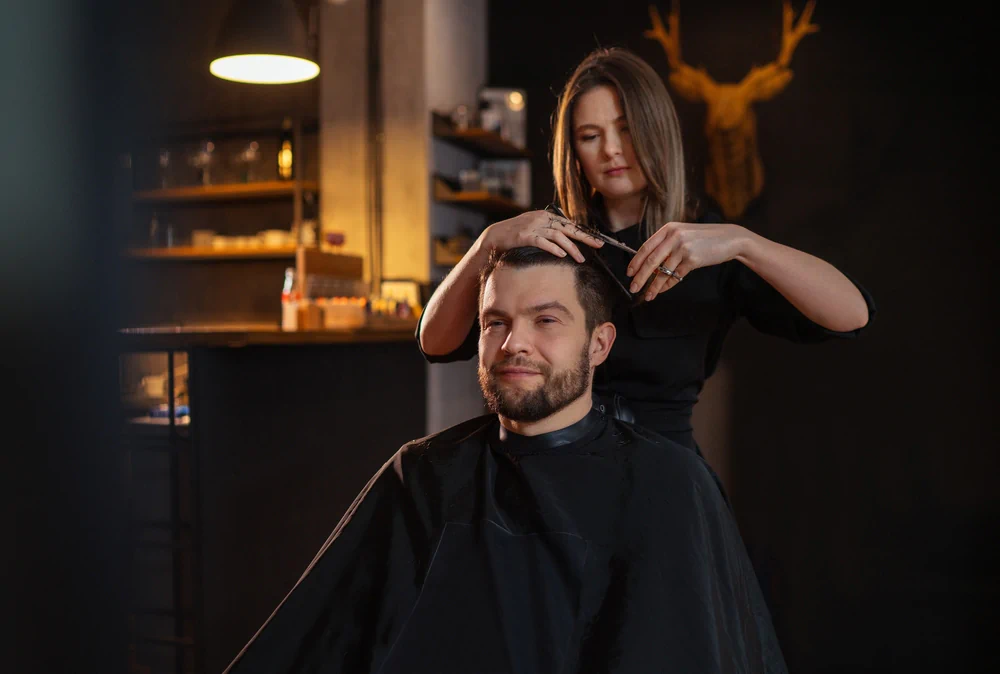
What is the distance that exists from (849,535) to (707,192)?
182 centimetres

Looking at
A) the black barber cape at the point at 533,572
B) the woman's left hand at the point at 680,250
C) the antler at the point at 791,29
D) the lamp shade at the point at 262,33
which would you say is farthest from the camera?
the antler at the point at 791,29

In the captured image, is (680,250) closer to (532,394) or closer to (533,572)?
(532,394)

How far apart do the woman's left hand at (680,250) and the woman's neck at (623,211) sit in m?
0.26

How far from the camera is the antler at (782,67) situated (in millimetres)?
4188

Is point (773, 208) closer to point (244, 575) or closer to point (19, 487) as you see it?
point (244, 575)

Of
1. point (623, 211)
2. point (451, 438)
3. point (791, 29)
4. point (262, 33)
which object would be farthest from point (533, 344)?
point (791, 29)

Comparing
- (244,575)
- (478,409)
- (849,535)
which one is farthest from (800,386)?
(244,575)

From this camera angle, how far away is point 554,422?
139 centimetres

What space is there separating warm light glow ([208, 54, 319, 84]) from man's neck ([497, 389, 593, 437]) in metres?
2.54

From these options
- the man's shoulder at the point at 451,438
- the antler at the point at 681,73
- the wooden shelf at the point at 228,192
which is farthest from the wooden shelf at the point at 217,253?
the man's shoulder at the point at 451,438

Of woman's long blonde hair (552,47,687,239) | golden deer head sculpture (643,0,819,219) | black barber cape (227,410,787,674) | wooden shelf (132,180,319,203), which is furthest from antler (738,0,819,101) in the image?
black barber cape (227,410,787,674)

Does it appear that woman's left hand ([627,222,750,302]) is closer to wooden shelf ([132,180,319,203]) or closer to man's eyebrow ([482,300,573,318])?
man's eyebrow ([482,300,573,318])

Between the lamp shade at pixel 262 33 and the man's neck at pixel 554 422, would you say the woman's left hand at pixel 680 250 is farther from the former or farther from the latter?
the lamp shade at pixel 262 33

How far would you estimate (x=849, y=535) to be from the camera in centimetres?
404
